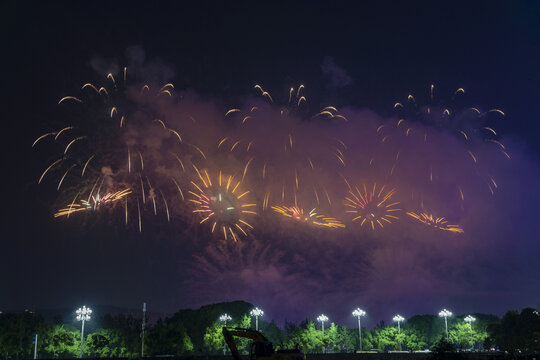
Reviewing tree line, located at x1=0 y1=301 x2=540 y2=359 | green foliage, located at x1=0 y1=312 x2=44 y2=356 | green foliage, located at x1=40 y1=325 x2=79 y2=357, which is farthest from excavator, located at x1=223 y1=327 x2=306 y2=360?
green foliage, located at x1=40 y1=325 x2=79 y2=357

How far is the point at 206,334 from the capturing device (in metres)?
102

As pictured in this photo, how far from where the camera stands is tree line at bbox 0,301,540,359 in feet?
288

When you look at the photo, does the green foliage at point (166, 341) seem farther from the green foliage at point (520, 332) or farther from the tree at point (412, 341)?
the tree at point (412, 341)

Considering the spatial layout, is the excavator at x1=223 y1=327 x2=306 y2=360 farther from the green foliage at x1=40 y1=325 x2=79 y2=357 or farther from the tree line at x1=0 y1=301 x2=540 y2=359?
the green foliage at x1=40 y1=325 x2=79 y2=357

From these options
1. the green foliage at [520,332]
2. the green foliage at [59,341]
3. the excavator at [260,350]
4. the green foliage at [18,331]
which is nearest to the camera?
the excavator at [260,350]

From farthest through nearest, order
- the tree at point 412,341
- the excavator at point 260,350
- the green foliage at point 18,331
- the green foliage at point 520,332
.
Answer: the tree at point 412,341 → the green foliage at point 520,332 → the green foliage at point 18,331 → the excavator at point 260,350

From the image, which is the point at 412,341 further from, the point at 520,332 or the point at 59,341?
the point at 59,341

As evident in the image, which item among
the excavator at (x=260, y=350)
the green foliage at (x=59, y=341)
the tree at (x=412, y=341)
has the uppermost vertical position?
the excavator at (x=260, y=350)

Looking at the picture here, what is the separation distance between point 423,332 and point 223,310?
2156 inches

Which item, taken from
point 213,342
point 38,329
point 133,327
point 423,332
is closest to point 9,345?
point 38,329

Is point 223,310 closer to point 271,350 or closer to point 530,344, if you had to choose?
point 530,344

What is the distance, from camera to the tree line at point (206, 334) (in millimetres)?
87875

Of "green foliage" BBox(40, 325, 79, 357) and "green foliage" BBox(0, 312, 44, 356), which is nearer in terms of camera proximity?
"green foliage" BBox(0, 312, 44, 356)

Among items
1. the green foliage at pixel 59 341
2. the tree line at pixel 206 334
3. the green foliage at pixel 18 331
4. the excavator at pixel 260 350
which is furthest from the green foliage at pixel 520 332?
the green foliage at pixel 18 331
